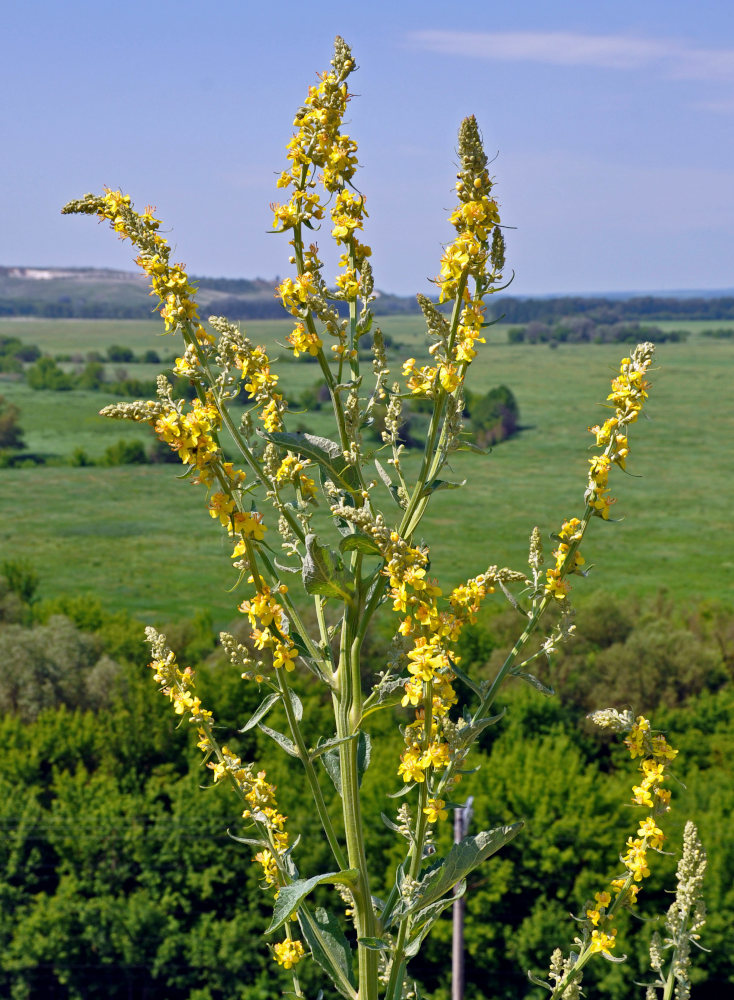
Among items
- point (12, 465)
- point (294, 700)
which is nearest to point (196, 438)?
point (294, 700)

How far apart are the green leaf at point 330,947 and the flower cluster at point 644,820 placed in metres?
0.92

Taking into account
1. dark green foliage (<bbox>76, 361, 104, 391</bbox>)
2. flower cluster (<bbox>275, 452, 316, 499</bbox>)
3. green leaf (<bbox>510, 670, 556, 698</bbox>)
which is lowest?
dark green foliage (<bbox>76, 361, 104, 391</bbox>)

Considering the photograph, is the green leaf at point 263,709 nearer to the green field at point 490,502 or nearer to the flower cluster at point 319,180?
the flower cluster at point 319,180

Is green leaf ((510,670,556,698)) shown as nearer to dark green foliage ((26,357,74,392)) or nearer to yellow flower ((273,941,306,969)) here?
yellow flower ((273,941,306,969))

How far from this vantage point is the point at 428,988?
1119 inches

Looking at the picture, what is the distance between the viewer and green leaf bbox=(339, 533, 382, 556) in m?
3.10

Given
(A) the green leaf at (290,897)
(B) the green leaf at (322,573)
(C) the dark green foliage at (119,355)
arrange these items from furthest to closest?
(C) the dark green foliage at (119,355) < (B) the green leaf at (322,573) < (A) the green leaf at (290,897)

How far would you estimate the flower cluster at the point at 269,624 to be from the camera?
330cm

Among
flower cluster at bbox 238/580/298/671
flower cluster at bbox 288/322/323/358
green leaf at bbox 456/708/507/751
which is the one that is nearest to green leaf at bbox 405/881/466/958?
green leaf at bbox 456/708/507/751

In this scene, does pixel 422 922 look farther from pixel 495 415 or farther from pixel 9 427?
pixel 9 427

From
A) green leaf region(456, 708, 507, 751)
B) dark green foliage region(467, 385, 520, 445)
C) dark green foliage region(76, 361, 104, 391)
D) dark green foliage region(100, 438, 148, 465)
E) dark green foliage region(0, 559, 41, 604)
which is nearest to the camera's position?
green leaf region(456, 708, 507, 751)

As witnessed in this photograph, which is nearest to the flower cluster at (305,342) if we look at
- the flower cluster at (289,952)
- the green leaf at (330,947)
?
the green leaf at (330,947)

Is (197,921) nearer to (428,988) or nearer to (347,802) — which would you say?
(428,988)

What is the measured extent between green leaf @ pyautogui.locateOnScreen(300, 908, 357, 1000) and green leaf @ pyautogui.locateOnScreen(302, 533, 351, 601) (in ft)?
3.99
